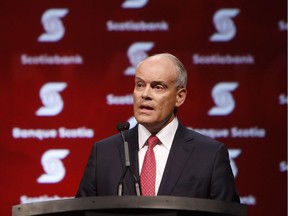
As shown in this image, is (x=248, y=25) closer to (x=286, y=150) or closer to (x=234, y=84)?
(x=234, y=84)

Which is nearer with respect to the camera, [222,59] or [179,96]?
[179,96]

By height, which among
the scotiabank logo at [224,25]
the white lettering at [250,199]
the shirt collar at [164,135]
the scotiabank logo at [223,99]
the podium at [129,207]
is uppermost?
the scotiabank logo at [224,25]

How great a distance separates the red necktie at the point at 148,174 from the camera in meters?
3.10

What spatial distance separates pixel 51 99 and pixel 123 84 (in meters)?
0.53

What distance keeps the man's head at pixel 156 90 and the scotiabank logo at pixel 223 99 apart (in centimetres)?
189

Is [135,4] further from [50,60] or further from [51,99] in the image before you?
[51,99]

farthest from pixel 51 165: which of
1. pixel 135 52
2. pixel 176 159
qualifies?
pixel 176 159

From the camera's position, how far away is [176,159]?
125 inches

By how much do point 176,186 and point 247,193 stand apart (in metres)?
2.16

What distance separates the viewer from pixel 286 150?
5.15 m

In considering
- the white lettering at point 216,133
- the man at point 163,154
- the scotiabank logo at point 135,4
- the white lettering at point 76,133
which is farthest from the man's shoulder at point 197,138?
the scotiabank logo at point 135,4

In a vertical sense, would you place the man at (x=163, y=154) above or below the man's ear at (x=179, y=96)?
below

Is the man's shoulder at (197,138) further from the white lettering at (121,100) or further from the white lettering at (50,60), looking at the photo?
the white lettering at (50,60)

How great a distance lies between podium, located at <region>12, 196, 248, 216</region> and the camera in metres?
2.43
